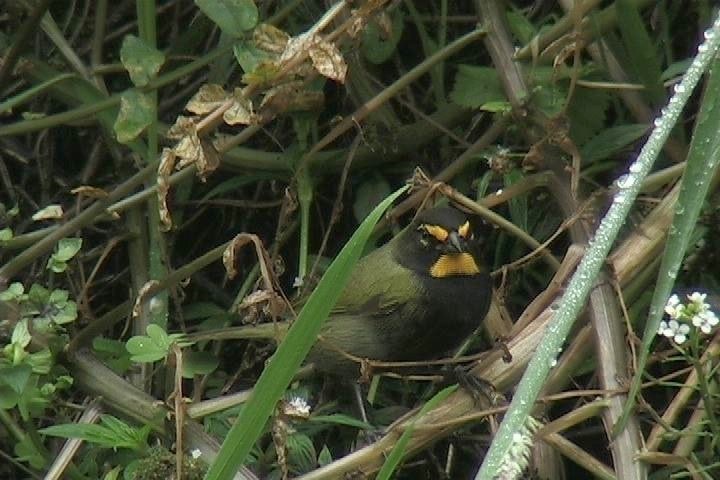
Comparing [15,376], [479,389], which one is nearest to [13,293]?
[15,376]

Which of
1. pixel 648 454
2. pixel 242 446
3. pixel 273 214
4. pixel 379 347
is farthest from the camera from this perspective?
pixel 273 214

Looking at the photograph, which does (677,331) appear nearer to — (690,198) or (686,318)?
(686,318)

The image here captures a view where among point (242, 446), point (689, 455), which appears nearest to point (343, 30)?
point (689, 455)

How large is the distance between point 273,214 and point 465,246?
0.54m

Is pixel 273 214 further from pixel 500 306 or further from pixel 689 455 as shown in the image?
pixel 689 455

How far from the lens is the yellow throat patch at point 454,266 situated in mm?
3262

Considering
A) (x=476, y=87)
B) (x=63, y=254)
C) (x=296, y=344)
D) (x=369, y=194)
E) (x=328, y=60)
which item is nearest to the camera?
(x=296, y=344)

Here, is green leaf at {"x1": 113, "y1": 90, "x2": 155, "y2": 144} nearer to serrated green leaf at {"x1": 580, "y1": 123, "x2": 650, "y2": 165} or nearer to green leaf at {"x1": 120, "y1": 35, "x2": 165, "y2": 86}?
green leaf at {"x1": 120, "y1": 35, "x2": 165, "y2": 86}

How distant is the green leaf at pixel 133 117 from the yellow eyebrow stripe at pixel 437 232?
2.21 ft

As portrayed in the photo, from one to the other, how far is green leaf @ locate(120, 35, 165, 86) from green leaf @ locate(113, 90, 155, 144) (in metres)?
0.04

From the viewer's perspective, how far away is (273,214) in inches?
139

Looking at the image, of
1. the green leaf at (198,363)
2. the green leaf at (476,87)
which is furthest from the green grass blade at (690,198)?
the green leaf at (198,363)

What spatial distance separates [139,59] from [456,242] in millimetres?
808

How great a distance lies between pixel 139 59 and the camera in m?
3.05
